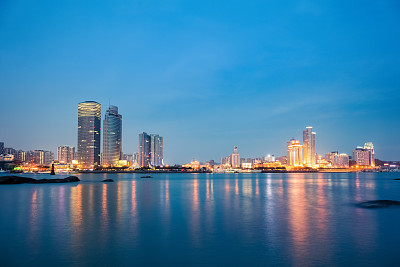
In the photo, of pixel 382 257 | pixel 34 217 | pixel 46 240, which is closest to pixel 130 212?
pixel 34 217

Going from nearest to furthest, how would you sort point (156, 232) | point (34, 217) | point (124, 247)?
point (124, 247)
point (156, 232)
point (34, 217)

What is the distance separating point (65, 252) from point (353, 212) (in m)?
29.0

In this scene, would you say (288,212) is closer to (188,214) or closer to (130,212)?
(188,214)

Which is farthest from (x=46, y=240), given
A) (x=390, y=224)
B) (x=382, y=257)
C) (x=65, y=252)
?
(x=390, y=224)

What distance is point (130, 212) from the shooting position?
31.4m

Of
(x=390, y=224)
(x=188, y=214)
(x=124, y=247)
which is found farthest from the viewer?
(x=188, y=214)

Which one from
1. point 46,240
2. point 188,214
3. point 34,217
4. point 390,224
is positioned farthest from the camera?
point 188,214

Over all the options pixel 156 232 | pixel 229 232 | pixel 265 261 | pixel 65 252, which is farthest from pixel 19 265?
pixel 229 232

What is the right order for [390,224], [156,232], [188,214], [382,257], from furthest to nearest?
1. [188,214]
2. [390,224]
3. [156,232]
4. [382,257]

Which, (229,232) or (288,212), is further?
(288,212)

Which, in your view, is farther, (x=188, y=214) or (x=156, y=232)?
(x=188, y=214)

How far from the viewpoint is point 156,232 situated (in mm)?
22094

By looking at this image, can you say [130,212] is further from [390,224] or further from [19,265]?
[390,224]

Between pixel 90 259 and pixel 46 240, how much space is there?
6.15 metres
